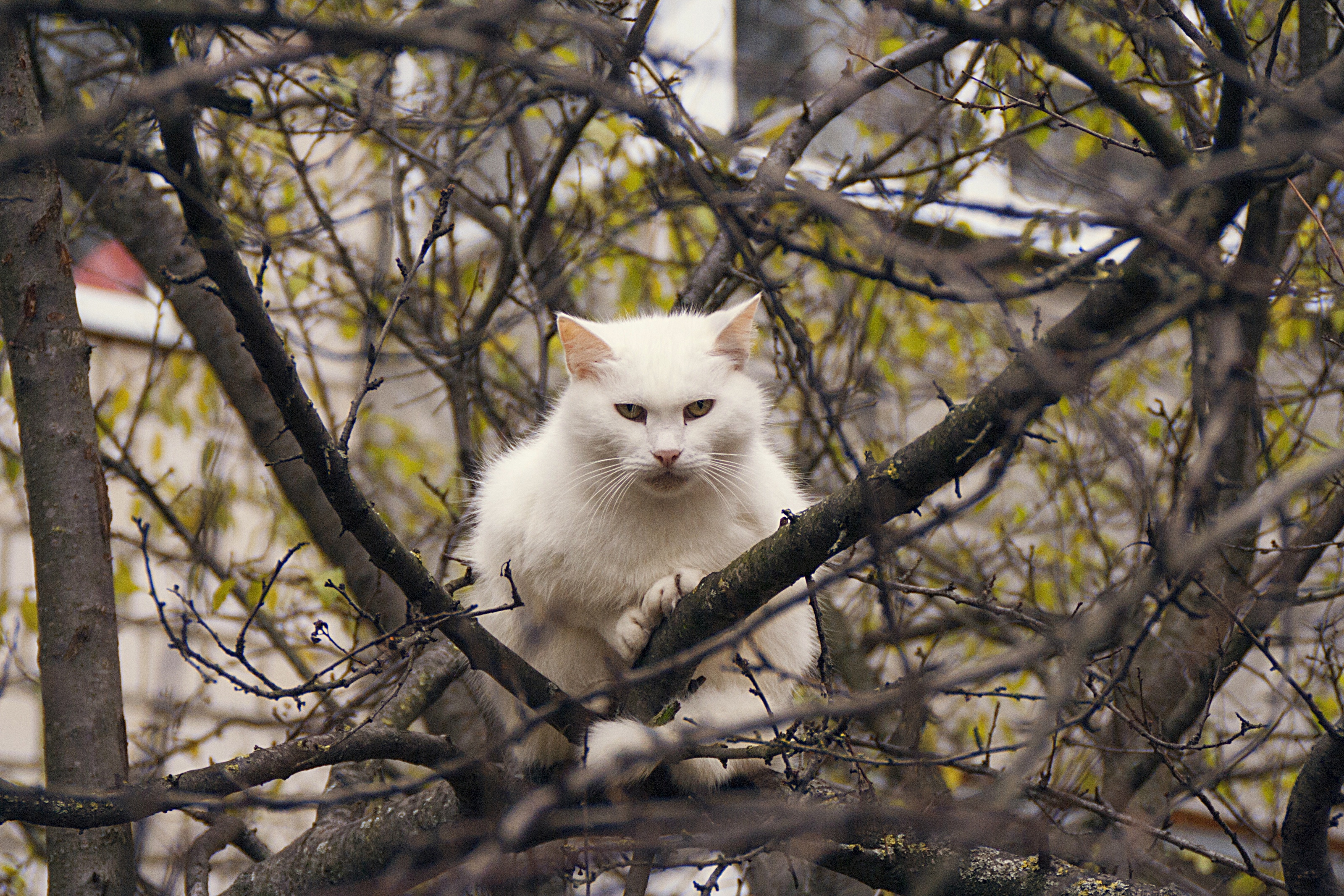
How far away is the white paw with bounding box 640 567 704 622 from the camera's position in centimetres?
253

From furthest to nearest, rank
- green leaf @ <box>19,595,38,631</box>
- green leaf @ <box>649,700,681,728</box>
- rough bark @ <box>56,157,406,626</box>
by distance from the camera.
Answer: green leaf @ <box>19,595,38,631</box>, rough bark @ <box>56,157,406,626</box>, green leaf @ <box>649,700,681,728</box>

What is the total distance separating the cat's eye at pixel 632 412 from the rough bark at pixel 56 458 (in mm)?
1493

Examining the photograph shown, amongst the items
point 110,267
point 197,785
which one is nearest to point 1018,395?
point 197,785

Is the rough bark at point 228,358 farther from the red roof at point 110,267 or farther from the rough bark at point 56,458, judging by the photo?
the red roof at point 110,267

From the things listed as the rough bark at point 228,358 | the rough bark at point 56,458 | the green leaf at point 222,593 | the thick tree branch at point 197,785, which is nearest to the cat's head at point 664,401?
the thick tree branch at point 197,785

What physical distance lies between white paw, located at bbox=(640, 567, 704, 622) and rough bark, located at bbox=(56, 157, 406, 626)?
1.59m

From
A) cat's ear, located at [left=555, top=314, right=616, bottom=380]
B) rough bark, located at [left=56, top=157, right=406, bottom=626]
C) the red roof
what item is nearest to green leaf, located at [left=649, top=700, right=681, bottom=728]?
cat's ear, located at [left=555, top=314, right=616, bottom=380]

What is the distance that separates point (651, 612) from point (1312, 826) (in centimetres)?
142

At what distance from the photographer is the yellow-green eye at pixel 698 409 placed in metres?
2.96

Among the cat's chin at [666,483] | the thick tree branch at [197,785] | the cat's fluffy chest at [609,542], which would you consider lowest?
the thick tree branch at [197,785]

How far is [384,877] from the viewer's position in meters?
1.35

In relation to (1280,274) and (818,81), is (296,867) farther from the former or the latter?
(1280,274)

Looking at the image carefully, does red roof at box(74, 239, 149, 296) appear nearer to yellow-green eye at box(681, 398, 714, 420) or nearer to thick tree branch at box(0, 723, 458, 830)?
yellow-green eye at box(681, 398, 714, 420)

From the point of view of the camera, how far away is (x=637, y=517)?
2824 mm
